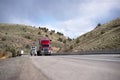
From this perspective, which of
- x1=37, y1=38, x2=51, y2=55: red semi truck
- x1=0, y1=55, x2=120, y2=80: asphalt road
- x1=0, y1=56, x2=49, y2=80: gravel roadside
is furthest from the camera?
x1=37, y1=38, x2=51, y2=55: red semi truck

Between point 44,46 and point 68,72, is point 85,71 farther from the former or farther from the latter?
point 44,46

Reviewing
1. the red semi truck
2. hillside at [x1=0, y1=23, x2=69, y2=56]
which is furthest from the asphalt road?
hillside at [x1=0, y1=23, x2=69, y2=56]

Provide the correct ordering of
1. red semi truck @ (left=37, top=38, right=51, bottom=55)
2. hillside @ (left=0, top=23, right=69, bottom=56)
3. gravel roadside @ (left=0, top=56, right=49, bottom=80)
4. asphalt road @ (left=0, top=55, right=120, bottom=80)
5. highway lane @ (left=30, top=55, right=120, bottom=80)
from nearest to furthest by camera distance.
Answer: highway lane @ (left=30, top=55, right=120, bottom=80), asphalt road @ (left=0, top=55, right=120, bottom=80), gravel roadside @ (left=0, top=56, right=49, bottom=80), red semi truck @ (left=37, top=38, right=51, bottom=55), hillside @ (left=0, top=23, right=69, bottom=56)

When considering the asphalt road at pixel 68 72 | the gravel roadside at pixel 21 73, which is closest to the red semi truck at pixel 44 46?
the asphalt road at pixel 68 72

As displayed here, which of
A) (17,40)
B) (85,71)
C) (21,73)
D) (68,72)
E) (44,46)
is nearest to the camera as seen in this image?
(85,71)

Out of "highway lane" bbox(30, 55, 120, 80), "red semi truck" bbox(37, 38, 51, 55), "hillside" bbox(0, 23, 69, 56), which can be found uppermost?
"hillside" bbox(0, 23, 69, 56)

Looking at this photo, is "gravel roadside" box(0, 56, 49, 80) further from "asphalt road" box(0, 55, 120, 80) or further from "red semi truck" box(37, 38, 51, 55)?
"red semi truck" box(37, 38, 51, 55)

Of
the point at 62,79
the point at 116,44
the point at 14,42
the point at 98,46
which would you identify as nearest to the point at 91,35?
the point at 98,46

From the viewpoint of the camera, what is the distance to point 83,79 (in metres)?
9.97

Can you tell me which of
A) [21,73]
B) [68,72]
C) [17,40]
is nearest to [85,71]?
[68,72]

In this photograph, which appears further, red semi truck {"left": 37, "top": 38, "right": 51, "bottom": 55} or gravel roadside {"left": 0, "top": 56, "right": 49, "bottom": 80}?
red semi truck {"left": 37, "top": 38, "right": 51, "bottom": 55}

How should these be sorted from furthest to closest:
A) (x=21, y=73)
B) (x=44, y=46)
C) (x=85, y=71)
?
(x=44, y=46), (x=21, y=73), (x=85, y=71)

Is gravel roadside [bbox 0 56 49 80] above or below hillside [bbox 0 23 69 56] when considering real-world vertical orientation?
below

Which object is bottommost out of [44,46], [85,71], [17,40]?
[85,71]
